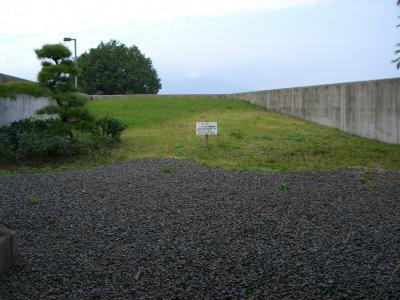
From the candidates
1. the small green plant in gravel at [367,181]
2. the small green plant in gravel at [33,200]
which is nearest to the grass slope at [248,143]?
the small green plant in gravel at [367,181]

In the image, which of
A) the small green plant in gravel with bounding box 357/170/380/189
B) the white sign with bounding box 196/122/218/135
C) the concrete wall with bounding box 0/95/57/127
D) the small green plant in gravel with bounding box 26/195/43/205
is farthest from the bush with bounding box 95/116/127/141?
the small green plant in gravel with bounding box 357/170/380/189

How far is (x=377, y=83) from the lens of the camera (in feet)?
38.0

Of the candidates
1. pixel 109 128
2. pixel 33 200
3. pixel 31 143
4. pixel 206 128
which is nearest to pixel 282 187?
pixel 33 200

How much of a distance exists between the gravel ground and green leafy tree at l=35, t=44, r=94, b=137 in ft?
10.5

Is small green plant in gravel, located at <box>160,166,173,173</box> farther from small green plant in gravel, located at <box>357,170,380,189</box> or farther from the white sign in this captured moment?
small green plant in gravel, located at <box>357,170,380,189</box>

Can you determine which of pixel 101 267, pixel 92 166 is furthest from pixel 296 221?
pixel 92 166

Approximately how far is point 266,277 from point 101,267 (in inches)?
47.8

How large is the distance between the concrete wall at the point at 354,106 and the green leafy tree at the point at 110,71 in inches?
761

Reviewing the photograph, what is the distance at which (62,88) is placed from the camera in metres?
9.41

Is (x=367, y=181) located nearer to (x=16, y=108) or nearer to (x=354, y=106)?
(x=354, y=106)

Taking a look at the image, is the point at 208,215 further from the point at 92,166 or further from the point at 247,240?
the point at 92,166

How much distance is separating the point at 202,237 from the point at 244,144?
6.84 m

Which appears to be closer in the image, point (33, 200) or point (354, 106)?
point (33, 200)

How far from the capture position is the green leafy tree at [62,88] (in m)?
9.18
